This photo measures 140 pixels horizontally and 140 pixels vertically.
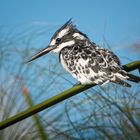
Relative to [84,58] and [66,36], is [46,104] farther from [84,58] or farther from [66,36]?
[66,36]

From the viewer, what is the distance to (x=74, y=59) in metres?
1.84

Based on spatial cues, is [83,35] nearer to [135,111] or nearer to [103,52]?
[103,52]

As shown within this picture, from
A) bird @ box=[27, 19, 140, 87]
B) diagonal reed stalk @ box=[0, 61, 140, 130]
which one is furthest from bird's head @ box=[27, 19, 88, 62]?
diagonal reed stalk @ box=[0, 61, 140, 130]

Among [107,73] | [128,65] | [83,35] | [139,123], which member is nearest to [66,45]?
[83,35]

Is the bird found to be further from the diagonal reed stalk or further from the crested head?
the diagonal reed stalk

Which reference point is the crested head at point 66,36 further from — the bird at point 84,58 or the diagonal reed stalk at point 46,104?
the diagonal reed stalk at point 46,104

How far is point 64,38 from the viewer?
2.01 meters

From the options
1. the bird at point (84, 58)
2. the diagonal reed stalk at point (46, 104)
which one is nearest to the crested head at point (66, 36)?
the bird at point (84, 58)

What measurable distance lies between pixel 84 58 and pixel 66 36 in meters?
0.29

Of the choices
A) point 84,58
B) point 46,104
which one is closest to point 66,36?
point 84,58

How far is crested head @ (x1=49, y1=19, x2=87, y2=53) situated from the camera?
1991mm

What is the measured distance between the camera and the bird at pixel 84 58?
1592mm

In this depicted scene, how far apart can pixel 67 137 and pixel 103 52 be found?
61cm

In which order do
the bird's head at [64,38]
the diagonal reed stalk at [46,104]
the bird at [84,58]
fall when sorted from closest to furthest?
1. the diagonal reed stalk at [46,104]
2. the bird at [84,58]
3. the bird's head at [64,38]
